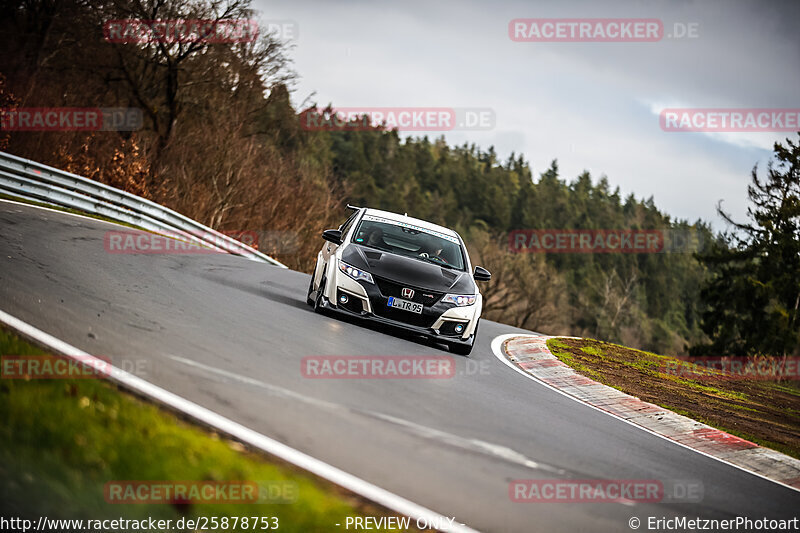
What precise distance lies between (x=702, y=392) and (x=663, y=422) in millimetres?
4295

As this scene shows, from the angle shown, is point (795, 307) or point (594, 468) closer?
point (594, 468)

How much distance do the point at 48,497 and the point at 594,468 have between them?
4257 mm

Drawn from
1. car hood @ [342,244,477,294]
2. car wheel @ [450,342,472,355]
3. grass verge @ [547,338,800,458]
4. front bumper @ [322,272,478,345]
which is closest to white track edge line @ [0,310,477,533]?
front bumper @ [322,272,478,345]

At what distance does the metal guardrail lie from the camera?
18.3 metres

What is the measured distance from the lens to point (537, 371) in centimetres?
1180

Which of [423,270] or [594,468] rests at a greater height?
[423,270]

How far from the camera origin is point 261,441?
509cm

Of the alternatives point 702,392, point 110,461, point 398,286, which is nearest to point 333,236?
point 398,286

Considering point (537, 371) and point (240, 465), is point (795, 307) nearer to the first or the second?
point (537, 371)

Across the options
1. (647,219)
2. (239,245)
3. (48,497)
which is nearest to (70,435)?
(48,497)

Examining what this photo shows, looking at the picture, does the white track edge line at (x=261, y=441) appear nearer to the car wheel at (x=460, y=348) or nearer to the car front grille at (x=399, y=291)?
the car front grille at (x=399, y=291)

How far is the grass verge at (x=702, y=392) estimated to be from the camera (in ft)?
33.6

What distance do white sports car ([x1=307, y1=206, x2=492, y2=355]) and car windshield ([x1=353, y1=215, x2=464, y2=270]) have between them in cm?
2

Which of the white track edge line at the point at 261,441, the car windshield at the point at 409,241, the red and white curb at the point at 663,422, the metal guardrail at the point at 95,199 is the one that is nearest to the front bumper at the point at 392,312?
the car windshield at the point at 409,241
